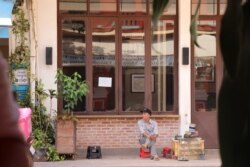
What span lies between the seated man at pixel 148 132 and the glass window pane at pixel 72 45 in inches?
72.8

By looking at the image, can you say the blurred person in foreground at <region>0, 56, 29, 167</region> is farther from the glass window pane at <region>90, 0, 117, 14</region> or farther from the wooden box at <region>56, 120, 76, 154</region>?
the glass window pane at <region>90, 0, 117, 14</region>

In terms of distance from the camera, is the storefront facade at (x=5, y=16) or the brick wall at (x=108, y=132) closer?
the storefront facade at (x=5, y=16)

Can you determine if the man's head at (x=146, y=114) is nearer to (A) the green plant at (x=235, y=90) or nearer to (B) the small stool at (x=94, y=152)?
(B) the small stool at (x=94, y=152)

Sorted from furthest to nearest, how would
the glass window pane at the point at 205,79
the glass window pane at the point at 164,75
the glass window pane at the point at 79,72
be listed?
the glass window pane at the point at 205,79 < the glass window pane at the point at 164,75 < the glass window pane at the point at 79,72

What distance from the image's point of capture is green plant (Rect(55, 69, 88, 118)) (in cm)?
1259

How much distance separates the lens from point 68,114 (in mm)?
12781

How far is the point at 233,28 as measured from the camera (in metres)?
1.07

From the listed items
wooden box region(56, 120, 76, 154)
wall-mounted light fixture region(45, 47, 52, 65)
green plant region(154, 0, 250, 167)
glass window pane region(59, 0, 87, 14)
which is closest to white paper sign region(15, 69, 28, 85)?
wall-mounted light fixture region(45, 47, 52, 65)

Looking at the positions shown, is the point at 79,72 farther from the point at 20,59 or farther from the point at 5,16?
the point at 5,16

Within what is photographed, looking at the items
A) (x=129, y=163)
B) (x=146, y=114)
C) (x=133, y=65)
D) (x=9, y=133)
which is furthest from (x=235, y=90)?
(x=133, y=65)

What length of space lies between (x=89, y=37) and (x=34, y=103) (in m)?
1.80

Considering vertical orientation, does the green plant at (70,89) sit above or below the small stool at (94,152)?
above

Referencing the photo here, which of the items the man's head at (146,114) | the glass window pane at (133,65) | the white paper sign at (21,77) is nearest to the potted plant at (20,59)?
the white paper sign at (21,77)

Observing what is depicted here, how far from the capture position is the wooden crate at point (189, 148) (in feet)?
41.7
